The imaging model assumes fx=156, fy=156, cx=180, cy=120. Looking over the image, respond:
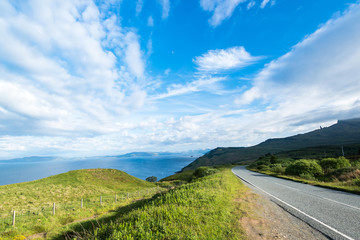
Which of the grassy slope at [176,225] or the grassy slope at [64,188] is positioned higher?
the grassy slope at [176,225]

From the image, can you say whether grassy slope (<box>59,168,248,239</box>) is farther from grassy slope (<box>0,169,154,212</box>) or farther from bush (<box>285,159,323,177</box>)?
grassy slope (<box>0,169,154,212</box>)

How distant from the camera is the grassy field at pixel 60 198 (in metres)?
13.8

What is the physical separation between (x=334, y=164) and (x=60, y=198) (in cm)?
4776

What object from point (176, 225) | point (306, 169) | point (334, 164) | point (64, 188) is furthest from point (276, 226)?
point (64, 188)

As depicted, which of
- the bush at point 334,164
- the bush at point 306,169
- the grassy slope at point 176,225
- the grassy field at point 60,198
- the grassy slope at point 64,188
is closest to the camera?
the grassy slope at point 176,225

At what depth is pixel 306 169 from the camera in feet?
86.5

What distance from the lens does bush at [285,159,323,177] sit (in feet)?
82.3

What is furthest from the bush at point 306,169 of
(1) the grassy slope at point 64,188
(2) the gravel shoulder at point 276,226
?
(1) the grassy slope at point 64,188

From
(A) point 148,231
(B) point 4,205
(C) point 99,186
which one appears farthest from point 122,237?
(C) point 99,186

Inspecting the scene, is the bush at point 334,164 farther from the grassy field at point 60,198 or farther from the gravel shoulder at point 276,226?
the grassy field at point 60,198

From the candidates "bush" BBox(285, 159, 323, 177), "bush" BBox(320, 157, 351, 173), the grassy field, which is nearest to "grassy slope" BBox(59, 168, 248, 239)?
the grassy field

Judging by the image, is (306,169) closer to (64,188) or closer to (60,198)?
(60,198)

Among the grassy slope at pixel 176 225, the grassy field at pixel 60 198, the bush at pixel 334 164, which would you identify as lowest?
the grassy field at pixel 60 198

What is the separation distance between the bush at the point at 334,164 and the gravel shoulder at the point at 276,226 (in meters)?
25.5
